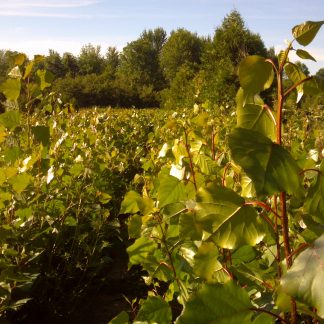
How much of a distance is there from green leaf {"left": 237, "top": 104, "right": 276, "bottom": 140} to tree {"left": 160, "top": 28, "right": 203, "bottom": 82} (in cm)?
6121

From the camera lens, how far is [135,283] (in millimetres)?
3746

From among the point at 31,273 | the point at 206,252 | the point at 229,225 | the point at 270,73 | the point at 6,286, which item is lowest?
the point at 31,273

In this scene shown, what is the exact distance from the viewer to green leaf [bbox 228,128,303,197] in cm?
70

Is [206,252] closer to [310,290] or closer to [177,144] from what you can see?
[310,290]

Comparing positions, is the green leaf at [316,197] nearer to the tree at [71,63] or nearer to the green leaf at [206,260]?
the green leaf at [206,260]

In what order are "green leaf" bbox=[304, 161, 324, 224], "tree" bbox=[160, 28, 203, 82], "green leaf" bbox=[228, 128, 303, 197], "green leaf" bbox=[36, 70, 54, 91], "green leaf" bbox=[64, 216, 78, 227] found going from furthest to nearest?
"tree" bbox=[160, 28, 203, 82]
"green leaf" bbox=[64, 216, 78, 227]
"green leaf" bbox=[36, 70, 54, 91]
"green leaf" bbox=[304, 161, 324, 224]
"green leaf" bbox=[228, 128, 303, 197]

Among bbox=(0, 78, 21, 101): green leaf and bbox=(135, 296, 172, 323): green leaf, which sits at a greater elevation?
bbox=(0, 78, 21, 101): green leaf

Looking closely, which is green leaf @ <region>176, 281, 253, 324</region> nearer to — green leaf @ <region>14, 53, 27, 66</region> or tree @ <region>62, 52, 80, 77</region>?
green leaf @ <region>14, 53, 27, 66</region>

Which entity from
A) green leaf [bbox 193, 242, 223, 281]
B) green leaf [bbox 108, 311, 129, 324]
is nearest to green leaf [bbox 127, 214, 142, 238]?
green leaf [bbox 108, 311, 129, 324]

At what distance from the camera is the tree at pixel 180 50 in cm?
6178

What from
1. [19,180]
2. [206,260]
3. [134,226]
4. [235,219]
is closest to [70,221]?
[19,180]

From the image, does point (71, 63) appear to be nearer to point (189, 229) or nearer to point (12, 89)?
point (12, 89)

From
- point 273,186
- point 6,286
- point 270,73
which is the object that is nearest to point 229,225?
point 273,186

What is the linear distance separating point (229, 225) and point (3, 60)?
68.2 metres
